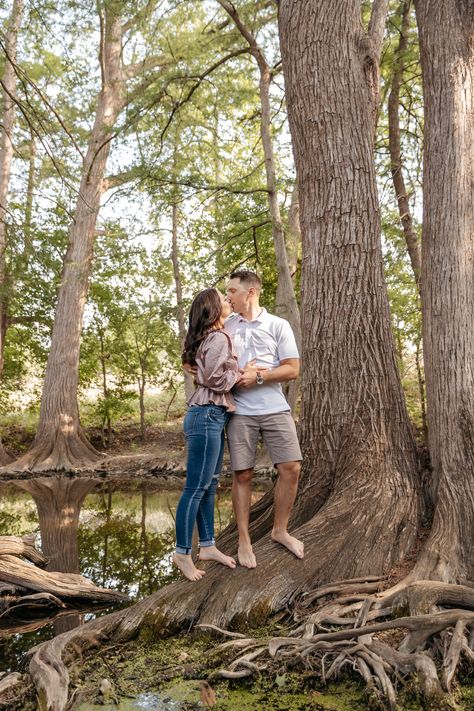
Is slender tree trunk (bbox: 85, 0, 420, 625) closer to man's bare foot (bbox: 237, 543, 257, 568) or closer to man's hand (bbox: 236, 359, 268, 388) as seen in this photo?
man's bare foot (bbox: 237, 543, 257, 568)

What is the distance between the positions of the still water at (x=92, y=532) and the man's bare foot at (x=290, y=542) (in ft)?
5.31

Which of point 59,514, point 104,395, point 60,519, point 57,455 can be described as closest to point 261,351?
point 60,519

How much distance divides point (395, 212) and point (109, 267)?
918cm

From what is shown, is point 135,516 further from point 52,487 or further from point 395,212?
point 395,212

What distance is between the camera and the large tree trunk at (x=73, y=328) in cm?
1426

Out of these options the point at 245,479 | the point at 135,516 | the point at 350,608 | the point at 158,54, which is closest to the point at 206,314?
the point at 245,479

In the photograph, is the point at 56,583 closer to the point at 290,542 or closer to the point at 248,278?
the point at 290,542

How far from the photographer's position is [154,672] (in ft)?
10.7

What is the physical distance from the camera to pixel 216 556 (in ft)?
13.2

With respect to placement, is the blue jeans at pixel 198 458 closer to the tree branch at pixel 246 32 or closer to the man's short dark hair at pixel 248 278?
the man's short dark hair at pixel 248 278

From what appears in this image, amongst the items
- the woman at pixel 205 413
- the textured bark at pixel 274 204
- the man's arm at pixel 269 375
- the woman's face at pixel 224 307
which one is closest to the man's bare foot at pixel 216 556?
the woman at pixel 205 413

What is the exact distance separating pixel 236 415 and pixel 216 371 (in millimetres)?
361

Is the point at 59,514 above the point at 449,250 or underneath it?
underneath

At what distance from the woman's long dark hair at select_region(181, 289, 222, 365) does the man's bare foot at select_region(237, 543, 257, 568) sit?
1214 mm
